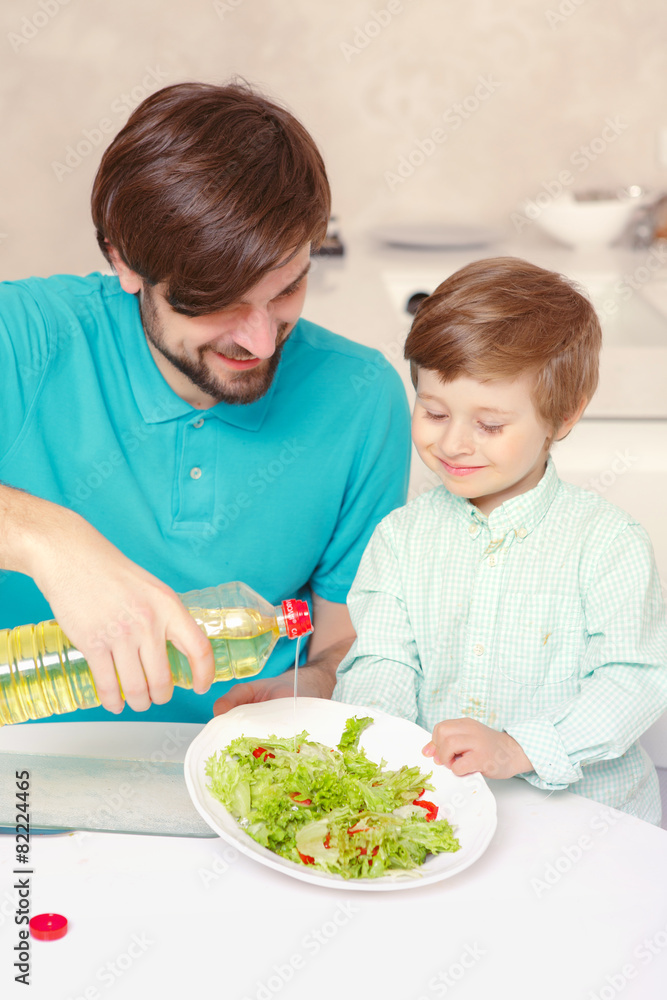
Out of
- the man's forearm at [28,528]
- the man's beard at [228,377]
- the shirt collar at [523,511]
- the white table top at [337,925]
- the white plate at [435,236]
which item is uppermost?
the white plate at [435,236]

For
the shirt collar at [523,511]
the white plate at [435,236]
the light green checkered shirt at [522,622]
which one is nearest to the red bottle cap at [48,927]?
the light green checkered shirt at [522,622]

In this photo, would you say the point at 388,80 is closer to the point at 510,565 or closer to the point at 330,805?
the point at 510,565

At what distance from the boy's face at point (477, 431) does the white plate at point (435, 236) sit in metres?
2.00

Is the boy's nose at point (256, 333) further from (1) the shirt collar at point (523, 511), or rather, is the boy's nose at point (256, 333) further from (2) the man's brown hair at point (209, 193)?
(1) the shirt collar at point (523, 511)

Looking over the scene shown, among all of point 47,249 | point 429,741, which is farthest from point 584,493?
point 47,249

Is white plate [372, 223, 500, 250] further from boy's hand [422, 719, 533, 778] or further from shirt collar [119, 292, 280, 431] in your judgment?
boy's hand [422, 719, 533, 778]

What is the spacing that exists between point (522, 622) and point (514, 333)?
0.38m

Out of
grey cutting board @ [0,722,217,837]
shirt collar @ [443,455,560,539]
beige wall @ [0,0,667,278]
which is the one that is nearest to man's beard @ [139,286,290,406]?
shirt collar @ [443,455,560,539]

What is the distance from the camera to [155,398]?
1381 millimetres

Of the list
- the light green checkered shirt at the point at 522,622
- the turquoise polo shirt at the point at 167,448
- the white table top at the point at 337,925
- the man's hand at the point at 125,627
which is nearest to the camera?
the white table top at the point at 337,925

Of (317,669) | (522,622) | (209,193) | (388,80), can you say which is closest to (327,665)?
(317,669)

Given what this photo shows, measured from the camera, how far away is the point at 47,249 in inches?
125

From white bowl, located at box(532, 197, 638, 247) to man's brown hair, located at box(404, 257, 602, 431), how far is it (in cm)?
188

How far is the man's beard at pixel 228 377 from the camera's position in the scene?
1.29 meters
